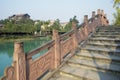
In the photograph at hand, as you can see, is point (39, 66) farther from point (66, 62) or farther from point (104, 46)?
point (104, 46)

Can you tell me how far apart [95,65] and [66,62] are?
1189mm

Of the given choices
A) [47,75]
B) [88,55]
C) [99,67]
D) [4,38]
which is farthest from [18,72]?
[4,38]

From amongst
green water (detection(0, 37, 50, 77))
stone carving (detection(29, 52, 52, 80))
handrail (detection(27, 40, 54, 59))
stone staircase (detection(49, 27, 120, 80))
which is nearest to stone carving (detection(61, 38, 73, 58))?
stone staircase (detection(49, 27, 120, 80))

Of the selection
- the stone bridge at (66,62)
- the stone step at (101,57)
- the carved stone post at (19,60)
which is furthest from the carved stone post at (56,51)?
the carved stone post at (19,60)

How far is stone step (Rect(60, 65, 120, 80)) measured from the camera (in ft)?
15.4

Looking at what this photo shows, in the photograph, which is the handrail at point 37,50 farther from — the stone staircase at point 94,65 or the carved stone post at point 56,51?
the stone staircase at point 94,65

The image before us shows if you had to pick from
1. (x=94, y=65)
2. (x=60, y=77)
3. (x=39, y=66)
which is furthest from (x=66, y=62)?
(x=39, y=66)

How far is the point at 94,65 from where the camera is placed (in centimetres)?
547

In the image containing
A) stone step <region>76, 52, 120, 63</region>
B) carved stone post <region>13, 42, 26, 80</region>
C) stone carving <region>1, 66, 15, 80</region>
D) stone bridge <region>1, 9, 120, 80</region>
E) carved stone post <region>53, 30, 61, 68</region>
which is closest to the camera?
stone carving <region>1, 66, 15, 80</region>

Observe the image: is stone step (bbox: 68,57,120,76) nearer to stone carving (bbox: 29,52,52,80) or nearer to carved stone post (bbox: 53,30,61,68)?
carved stone post (bbox: 53,30,61,68)

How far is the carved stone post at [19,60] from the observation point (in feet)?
13.2

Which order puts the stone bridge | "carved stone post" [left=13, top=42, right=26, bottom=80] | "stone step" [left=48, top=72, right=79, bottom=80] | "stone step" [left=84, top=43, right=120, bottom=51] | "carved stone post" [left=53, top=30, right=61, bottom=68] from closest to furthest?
"carved stone post" [left=13, top=42, right=26, bottom=80]
the stone bridge
"stone step" [left=48, top=72, right=79, bottom=80]
"carved stone post" [left=53, top=30, right=61, bottom=68]
"stone step" [left=84, top=43, right=120, bottom=51]

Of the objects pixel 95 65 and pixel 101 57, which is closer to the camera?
pixel 95 65

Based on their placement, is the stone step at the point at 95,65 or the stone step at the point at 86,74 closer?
the stone step at the point at 86,74
